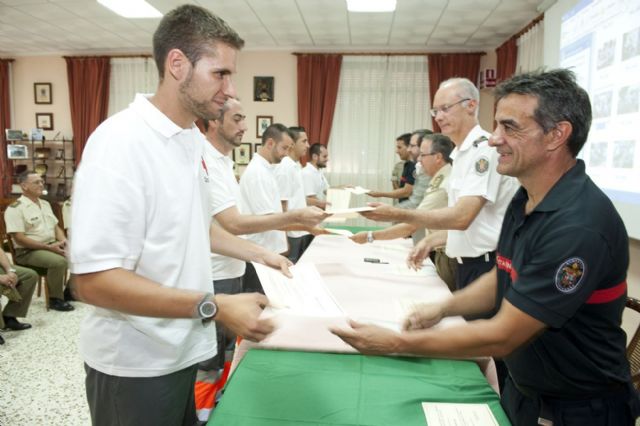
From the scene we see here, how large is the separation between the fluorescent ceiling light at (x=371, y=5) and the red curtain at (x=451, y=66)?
6.31 ft

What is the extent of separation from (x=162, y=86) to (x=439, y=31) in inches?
236

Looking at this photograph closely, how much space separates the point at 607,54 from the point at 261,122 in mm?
5595

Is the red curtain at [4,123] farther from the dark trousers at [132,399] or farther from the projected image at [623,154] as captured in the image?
the projected image at [623,154]

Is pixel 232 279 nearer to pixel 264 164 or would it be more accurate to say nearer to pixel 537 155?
pixel 264 164

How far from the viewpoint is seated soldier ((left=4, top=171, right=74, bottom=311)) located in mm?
4141

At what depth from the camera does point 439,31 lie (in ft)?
20.5

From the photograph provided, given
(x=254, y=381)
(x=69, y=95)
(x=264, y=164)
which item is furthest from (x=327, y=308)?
(x=69, y=95)

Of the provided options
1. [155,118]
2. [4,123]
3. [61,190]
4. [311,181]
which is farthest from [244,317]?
[4,123]

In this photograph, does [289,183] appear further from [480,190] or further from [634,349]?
[634,349]

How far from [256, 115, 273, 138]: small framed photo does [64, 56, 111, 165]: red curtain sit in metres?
2.81

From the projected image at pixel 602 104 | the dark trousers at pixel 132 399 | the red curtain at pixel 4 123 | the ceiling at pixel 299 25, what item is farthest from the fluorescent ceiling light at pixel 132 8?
the dark trousers at pixel 132 399

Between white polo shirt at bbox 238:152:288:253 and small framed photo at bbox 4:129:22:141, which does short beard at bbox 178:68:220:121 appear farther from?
small framed photo at bbox 4:129:22:141

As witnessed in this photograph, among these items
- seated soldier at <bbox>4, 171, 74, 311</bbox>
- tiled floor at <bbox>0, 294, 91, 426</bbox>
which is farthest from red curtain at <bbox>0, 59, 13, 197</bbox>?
tiled floor at <bbox>0, 294, 91, 426</bbox>

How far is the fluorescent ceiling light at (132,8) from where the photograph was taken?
211 inches
